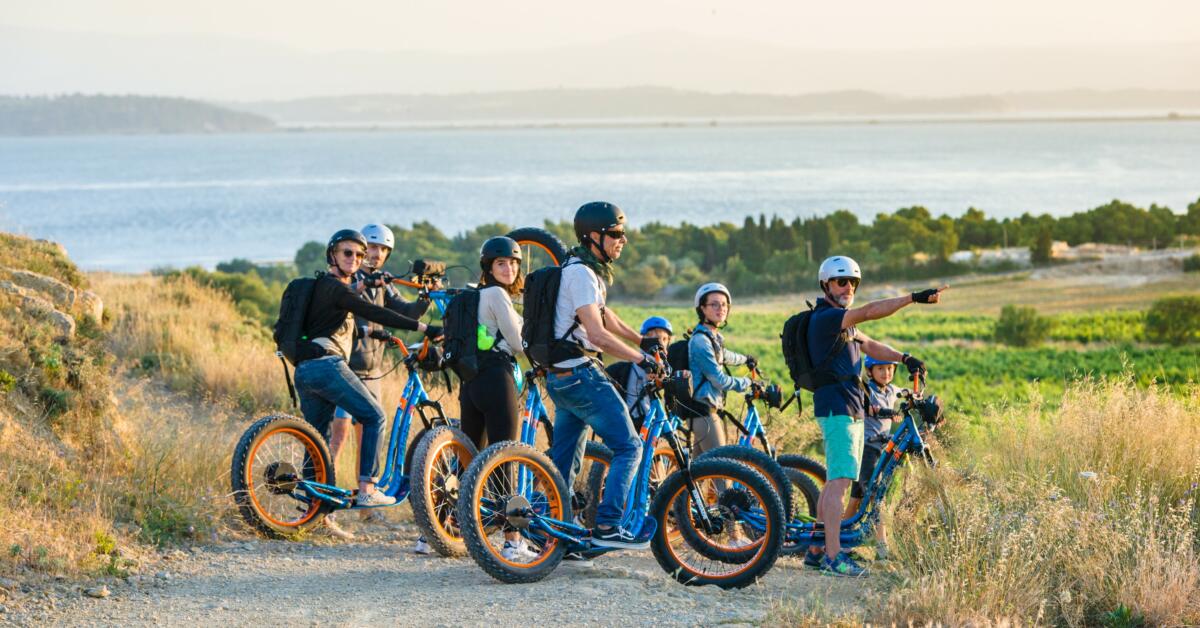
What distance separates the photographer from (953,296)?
3388 inches

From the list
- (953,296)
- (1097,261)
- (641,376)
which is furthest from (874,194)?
(641,376)

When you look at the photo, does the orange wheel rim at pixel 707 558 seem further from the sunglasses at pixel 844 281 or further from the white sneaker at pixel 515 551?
the sunglasses at pixel 844 281

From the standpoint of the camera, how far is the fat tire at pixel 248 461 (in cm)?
824

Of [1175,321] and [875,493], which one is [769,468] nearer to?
[875,493]

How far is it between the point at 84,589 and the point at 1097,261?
10422 centimetres

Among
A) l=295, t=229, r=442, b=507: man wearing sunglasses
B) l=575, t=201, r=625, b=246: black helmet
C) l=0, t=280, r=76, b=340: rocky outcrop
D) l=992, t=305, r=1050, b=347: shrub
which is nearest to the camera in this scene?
l=575, t=201, r=625, b=246: black helmet

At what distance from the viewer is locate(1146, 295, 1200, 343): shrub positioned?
59500 mm

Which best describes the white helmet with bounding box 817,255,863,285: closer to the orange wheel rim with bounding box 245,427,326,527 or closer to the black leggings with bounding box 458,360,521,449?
the black leggings with bounding box 458,360,521,449

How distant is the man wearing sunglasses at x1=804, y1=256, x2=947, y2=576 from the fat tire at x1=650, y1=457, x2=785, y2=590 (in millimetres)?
523

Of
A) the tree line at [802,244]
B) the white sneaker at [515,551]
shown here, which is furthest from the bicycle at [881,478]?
the tree line at [802,244]

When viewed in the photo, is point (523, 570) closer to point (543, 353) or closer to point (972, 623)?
point (543, 353)

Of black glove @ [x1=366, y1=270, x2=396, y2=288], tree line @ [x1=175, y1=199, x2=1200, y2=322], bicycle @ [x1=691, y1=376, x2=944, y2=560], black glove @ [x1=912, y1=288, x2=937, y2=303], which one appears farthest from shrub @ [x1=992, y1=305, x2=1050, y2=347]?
black glove @ [x1=912, y1=288, x2=937, y2=303]

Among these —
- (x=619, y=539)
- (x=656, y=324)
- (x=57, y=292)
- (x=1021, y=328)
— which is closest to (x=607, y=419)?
(x=619, y=539)

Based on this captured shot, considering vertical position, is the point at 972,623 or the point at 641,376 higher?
the point at 641,376
